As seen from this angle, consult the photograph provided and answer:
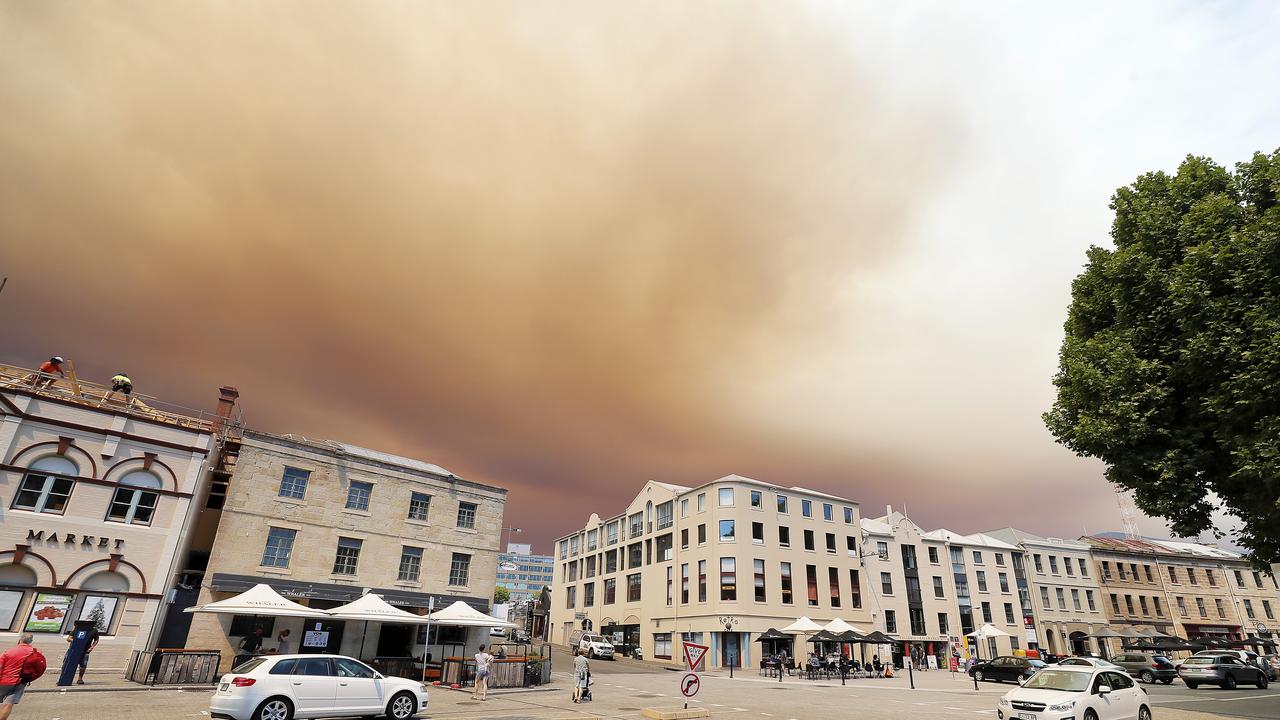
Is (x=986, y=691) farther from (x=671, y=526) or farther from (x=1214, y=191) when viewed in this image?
(x=671, y=526)

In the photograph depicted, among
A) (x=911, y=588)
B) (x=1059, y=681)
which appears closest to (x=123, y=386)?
(x=1059, y=681)

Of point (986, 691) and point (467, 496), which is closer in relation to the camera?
point (986, 691)

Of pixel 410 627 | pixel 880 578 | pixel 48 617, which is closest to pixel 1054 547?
pixel 880 578

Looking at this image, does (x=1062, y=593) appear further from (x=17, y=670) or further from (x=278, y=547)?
(x=17, y=670)

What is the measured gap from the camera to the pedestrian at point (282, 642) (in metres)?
25.8

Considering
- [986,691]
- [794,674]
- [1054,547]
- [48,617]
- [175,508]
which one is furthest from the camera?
[1054,547]

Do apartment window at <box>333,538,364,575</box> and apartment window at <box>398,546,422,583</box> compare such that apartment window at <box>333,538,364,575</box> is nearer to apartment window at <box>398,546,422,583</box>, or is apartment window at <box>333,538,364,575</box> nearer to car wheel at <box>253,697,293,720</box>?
apartment window at <box>398,546,422,583</box>

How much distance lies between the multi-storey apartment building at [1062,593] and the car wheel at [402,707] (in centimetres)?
6973

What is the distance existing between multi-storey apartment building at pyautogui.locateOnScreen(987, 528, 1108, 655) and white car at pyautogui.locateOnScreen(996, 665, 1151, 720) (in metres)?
58.8

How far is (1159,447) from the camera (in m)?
16.6

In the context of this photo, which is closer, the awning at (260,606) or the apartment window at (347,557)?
the awning at (260,606)

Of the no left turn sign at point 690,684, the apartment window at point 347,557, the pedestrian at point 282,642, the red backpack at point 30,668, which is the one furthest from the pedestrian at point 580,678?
the red backpack at point 30,668

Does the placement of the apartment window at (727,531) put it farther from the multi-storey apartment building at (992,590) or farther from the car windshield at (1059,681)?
the car windshield at (1059,681)

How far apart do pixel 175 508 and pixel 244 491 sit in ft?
8.26
